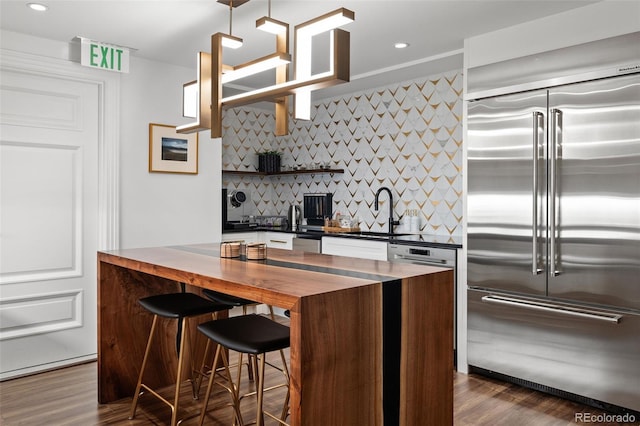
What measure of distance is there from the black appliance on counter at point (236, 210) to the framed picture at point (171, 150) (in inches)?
40.8

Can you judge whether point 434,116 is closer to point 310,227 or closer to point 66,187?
point 310,227

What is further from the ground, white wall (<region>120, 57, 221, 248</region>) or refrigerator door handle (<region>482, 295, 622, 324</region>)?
white wall (<region>120, 57, 221, 248</region>)

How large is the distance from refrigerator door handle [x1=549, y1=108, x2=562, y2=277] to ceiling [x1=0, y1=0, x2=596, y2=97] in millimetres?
684

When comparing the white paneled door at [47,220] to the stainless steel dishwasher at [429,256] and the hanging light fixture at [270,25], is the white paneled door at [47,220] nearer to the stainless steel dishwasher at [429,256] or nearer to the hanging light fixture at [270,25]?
the hanging light fixture at [270,25]

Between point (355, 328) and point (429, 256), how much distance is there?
213 cm

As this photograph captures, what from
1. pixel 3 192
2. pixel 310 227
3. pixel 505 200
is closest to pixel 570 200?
pixel 505 200

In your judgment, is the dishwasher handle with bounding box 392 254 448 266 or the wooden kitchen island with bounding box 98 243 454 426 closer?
the wooden kitchen island with bounding box 98 243 454 426

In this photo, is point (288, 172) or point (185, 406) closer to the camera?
point (185, 406)

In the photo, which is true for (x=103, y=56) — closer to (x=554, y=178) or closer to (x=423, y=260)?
(x=423, y=260)

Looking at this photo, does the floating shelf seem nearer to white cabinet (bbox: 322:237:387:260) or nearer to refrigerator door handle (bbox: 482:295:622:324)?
white cabinet (bbox: 322:237:387:260)

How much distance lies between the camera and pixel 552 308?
304cm

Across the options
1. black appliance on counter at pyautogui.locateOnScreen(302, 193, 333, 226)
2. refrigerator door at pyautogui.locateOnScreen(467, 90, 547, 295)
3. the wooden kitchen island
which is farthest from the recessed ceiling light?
black appliance on counter at pyautogui.locateOnScreen(302, 193, 333, 226)

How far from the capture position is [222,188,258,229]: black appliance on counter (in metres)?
5.40

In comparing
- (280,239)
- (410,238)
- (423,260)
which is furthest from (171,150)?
(423,260)
